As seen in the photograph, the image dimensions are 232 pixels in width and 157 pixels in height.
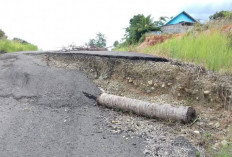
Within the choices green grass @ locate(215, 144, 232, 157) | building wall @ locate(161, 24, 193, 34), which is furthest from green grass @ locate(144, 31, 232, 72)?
building wall @ locate(161, 24, 193, 34)

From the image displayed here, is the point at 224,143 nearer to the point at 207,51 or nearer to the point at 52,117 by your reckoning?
the point at 207,51

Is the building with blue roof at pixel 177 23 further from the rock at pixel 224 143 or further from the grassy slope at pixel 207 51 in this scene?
the rock at pixel 224 143

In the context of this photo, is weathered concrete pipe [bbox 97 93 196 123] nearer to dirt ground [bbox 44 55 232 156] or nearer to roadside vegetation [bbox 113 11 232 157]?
dirt ground [bbox 44 55 232 156]

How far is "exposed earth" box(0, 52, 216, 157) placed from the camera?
121 inches

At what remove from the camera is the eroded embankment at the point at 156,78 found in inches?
151

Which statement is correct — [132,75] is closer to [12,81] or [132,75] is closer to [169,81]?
[169,81]

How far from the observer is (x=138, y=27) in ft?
55.3

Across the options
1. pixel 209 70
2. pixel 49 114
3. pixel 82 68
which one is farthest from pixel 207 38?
pixel 49 114

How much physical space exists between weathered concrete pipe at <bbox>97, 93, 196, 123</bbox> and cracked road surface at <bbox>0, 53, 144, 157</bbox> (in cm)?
21

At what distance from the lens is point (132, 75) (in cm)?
509

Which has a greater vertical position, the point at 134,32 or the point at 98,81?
the point at 134,32

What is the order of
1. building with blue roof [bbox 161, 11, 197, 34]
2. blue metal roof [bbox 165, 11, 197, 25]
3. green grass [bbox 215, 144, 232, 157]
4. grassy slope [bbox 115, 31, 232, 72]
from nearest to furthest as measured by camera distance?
green grass [bbox 215, 144, 232, 157] → grassy slope [bbox 115, 31, 232, 72] → building with blue roof [bbox 161, 11, 197, 34] → blue metal roof [bbox 165, 11, 197, 25]

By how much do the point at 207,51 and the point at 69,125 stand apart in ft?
9.07

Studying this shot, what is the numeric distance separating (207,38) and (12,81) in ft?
13.9
